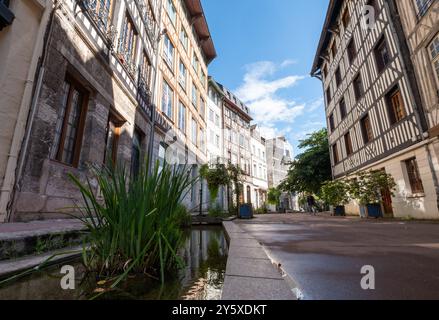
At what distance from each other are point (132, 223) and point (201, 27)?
1596 centimetres

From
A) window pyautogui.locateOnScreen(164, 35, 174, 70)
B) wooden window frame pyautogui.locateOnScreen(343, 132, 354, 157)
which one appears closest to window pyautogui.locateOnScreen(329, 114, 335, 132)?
wooden window frame pyautogui.locateOnScreen(343, 132, 354, 157)

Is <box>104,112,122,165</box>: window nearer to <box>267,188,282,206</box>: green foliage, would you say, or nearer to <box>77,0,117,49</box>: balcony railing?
<box>77,0,117,49</box>: balcony railing

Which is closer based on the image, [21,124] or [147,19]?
[21,124]

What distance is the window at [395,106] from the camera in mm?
7509

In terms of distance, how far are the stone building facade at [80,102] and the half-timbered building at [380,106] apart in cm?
811

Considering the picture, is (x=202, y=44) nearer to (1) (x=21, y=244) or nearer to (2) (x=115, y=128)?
(2) (x=115, y=128)

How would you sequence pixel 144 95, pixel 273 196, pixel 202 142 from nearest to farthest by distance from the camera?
pixel 144 95
pixel 202 142
pixel 273 196

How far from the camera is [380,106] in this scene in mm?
8422

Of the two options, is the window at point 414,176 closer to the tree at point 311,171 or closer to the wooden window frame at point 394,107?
the wooden window frame at point 394,107

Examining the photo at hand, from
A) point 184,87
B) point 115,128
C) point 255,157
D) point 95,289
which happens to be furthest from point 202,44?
point 95,289

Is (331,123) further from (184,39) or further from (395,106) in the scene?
(184,39)

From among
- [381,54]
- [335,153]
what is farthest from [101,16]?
[335,153]
